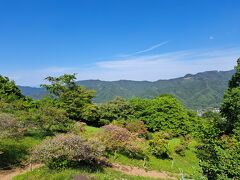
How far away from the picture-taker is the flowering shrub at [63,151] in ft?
60.3

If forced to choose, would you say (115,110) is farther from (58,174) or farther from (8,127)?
(58,174)

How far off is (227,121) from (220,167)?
23062 millimetres

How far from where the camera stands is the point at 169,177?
26.1 meters

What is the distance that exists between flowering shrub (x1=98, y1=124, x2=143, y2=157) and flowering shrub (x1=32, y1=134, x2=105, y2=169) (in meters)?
7.63

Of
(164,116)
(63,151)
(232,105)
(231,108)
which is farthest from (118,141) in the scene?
(164,116)

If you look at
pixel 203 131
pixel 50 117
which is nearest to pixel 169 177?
pixel 203 131

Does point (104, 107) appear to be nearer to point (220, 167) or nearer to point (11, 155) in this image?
point (11, 155)

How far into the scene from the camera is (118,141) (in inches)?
1101

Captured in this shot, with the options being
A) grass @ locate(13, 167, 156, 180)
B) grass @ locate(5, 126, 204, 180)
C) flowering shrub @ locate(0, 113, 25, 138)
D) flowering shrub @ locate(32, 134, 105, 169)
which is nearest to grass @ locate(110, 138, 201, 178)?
grass @ locate(5, 126, 204, 180)

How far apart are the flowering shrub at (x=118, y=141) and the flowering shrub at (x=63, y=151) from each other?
7.63 meters

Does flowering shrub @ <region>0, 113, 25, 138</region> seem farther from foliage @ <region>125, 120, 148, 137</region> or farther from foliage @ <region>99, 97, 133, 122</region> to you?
foliage @ <region>99, 97, 133, 122</region>

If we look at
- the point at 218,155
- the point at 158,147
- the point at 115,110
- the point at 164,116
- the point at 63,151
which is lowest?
the point at 158,147

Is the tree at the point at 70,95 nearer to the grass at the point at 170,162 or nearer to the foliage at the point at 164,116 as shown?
the foliage at the point at 164,116

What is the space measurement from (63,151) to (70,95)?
30.5 m
